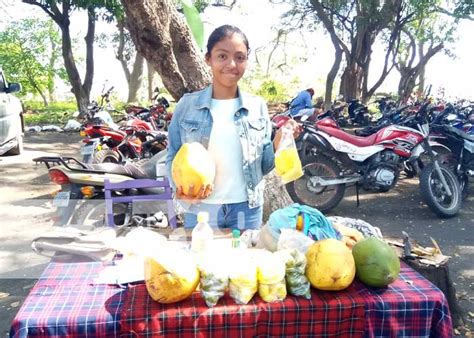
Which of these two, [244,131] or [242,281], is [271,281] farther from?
[244,131]

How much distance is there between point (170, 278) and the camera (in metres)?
1.61

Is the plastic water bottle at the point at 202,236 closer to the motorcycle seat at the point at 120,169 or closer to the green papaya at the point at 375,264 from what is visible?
the green papaya at the point at 375,264

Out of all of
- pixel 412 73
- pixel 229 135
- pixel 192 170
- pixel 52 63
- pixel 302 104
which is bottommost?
pixel 192 170

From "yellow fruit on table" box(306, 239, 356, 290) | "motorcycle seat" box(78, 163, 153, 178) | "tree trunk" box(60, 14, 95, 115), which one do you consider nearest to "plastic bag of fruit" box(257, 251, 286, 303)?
"yellow fruit on table" box(306, 239, 356, 290)

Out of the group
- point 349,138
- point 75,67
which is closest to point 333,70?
point 75,67

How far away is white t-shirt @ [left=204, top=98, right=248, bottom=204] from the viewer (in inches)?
86.3

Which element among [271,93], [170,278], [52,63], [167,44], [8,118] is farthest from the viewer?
[52,63]

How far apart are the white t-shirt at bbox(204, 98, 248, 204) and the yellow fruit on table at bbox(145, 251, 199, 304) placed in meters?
0.62

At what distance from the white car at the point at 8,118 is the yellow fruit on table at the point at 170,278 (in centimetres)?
749

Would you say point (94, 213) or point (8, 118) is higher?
point (8, 118)

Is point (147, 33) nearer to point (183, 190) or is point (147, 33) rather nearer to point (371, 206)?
point (183, 190)

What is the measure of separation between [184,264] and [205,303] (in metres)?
0.17

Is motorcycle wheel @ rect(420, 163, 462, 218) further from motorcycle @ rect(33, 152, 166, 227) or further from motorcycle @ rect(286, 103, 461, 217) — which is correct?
motorcycle @ rect(33, 152, 166, 227)

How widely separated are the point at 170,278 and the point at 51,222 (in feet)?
12.9
